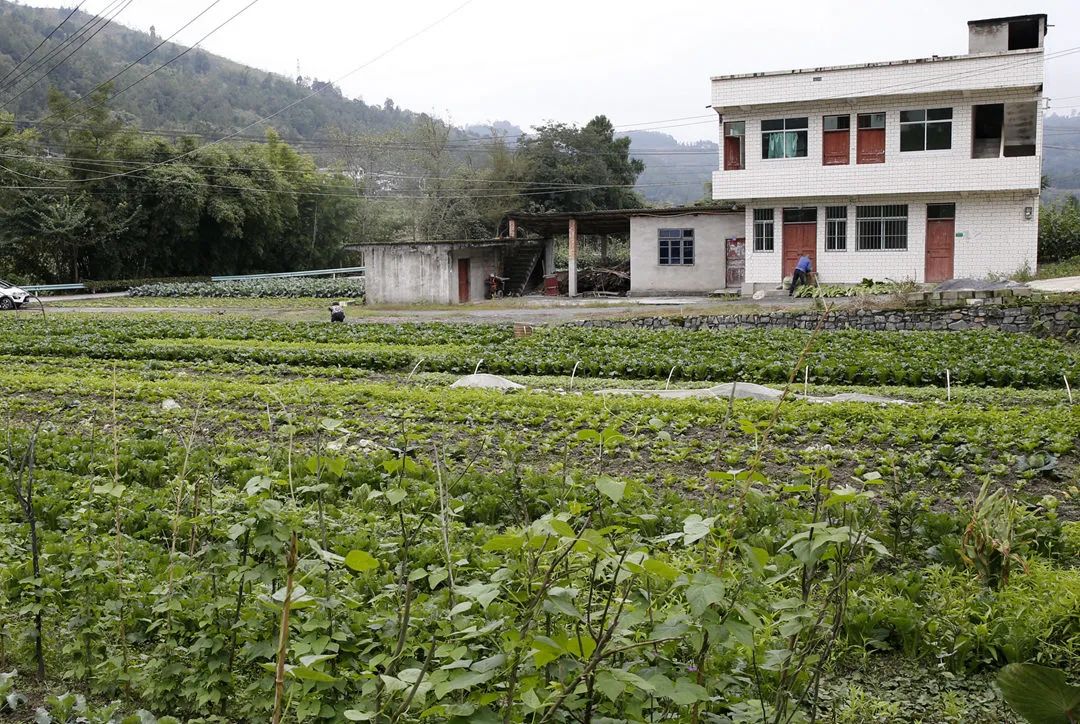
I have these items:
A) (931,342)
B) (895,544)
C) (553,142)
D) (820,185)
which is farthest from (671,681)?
(553,142)

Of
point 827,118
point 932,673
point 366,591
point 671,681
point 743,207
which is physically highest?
point 827,118

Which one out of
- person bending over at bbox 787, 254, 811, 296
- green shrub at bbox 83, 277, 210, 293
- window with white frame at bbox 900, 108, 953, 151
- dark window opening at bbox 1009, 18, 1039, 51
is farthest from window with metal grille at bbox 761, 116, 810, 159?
green shrub at bbox 83, 277, 210, 293

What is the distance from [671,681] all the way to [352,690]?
1591 mm

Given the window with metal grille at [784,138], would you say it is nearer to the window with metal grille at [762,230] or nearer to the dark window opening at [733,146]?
the dark window opening at [733,146]

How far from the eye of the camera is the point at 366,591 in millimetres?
5410

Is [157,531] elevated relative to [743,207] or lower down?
lower down

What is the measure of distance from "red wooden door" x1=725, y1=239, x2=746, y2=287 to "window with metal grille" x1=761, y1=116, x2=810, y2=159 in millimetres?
3674

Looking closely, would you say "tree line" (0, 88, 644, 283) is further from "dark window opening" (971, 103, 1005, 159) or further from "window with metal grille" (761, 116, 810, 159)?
"dark window opening" (971, 103, 1005, 159)

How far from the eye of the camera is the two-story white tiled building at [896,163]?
3259 centimetres

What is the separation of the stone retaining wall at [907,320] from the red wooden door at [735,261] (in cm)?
1194

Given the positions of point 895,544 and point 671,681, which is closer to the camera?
point 671,681

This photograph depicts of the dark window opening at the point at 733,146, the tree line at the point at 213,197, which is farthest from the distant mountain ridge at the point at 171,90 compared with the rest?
the dark window opening at the point at 733,146

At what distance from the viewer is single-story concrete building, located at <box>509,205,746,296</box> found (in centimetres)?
3750

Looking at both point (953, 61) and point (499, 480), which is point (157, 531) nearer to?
point (499, 480)
